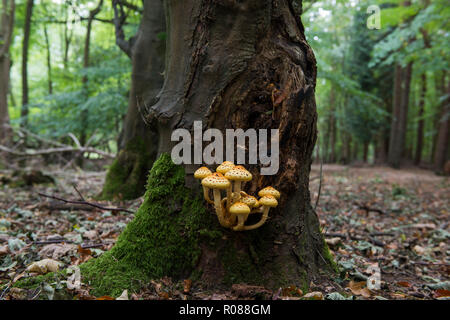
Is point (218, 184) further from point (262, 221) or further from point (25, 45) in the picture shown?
point (25, 45)

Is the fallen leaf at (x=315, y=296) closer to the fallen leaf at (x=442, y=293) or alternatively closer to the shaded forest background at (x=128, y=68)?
the fallen leaf at (x=442, y=293)

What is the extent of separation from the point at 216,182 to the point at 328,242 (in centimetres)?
243

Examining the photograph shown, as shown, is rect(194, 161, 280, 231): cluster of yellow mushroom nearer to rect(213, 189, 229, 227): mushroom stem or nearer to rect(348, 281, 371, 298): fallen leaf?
rect(213, 189, 229, 227): mushroom stem

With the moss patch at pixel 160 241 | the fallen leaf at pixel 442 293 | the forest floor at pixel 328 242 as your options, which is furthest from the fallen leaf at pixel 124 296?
the fallen leaf at pixel 442 293

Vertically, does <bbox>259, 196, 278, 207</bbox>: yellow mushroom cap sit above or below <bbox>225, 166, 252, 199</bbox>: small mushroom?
below

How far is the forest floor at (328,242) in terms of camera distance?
2.14 metres

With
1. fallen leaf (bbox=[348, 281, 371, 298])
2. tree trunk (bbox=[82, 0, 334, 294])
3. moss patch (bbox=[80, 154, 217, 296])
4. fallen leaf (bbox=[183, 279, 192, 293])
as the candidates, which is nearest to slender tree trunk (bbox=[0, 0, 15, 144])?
moss patch (bbox=[80, 154, 217, 296])

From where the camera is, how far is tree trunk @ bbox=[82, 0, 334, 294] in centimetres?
226

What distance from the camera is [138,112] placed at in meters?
5.52

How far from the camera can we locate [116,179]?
554 centimetres

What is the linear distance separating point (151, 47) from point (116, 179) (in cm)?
263

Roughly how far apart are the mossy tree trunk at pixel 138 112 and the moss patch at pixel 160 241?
10.0 feet
